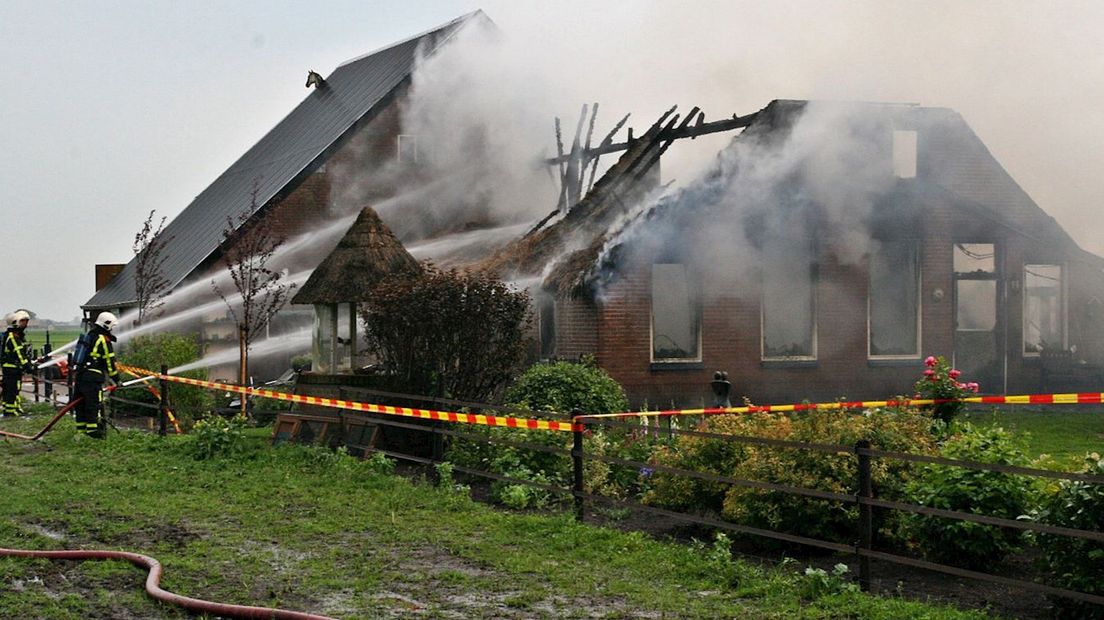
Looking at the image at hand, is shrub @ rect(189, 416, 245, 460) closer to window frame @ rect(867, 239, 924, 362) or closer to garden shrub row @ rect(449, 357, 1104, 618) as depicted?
garden shrub row @ rect(449, 357, 1104, 618)

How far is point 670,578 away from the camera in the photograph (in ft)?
29.2

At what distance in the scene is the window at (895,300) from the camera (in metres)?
23.1

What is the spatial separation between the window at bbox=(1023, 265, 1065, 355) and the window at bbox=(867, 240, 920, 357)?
2.43 metres

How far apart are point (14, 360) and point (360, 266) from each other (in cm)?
1037

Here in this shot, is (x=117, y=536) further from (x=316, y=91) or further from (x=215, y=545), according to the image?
(x=316, y=91)

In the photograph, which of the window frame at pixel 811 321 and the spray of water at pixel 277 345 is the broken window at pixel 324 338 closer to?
the window frame at pixel 811 321

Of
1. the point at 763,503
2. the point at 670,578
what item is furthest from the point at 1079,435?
the point at 670,578

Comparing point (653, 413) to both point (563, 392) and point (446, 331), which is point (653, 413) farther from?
point (446, 331)

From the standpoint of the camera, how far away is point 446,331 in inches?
597

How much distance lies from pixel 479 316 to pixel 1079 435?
30.7ft

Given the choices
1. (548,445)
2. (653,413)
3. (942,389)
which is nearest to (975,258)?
(942,389)

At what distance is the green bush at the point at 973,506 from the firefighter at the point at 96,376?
11591 mm

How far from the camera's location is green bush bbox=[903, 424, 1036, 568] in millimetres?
8883

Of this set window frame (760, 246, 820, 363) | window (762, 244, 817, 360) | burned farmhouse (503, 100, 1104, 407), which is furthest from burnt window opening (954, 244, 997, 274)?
window (762, 244, 817, 360)
